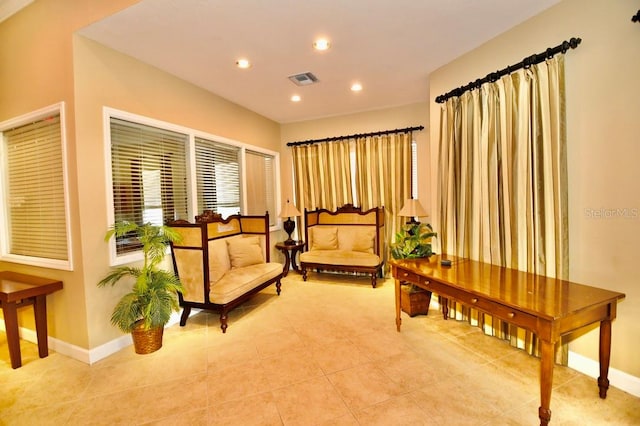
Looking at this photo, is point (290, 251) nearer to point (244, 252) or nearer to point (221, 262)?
point (244, 252)

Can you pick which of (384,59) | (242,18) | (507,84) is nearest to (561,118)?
(507,84)

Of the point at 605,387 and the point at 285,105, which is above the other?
the point at 285,105

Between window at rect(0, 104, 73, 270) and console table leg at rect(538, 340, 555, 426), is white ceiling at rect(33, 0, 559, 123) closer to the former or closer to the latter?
window at rect(0, 104, 73, 270)

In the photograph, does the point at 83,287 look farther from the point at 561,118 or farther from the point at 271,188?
the point at 561,118

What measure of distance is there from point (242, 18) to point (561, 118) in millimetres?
2639

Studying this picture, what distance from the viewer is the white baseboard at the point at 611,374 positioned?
182 cm

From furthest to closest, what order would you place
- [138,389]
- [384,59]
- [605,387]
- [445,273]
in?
[384,59] < [445,273] < [138,389] < [605,387]

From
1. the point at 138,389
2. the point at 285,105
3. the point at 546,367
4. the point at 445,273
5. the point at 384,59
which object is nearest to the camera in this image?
the point at 546,367

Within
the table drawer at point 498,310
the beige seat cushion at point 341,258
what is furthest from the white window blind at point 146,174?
the table drawer at point 498,310

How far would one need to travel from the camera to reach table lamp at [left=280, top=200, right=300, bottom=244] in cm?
486

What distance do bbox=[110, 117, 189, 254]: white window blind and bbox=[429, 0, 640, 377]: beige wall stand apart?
3795 mm

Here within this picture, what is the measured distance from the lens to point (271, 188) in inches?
207

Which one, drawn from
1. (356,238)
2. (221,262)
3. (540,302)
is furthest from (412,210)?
(221,262)

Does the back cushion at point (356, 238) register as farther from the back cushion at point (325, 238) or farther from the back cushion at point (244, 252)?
the back cushion at point (244, 252)
